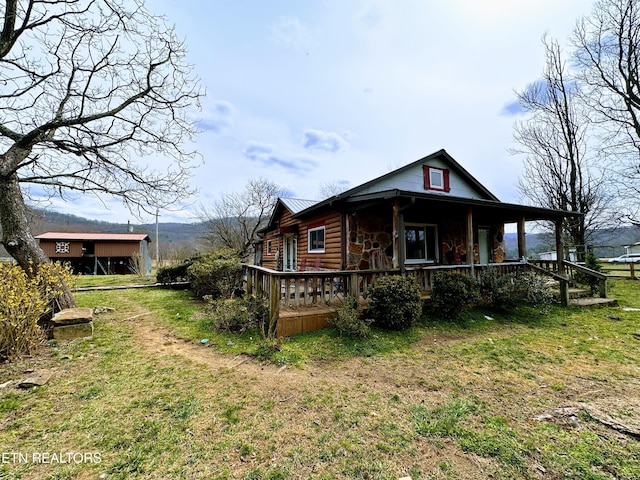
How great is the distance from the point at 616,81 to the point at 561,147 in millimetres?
3801

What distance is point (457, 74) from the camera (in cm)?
968

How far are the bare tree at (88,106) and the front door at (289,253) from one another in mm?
6633

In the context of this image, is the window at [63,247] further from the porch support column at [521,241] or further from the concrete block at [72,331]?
the porch support column at [521,241]

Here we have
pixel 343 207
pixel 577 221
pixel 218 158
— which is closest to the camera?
pixel 343 207

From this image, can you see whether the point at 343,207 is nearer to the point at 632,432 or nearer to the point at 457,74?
the point at 457,74

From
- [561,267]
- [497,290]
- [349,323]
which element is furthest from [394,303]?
[561,267]

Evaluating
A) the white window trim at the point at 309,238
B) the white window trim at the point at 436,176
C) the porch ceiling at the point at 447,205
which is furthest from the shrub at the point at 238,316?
the white window trim at the point at 436,176

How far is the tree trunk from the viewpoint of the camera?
554 centimetres

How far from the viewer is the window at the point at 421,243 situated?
10.0 metres

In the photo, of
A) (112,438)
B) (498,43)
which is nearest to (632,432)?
(112,438)

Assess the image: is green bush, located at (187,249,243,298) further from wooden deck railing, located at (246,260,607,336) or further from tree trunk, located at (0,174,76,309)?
tree trunk, located at (0,174,76,309)

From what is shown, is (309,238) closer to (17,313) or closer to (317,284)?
(317,284)

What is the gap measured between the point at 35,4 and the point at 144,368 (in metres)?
6.86

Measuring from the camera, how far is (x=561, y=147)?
16.0 m
